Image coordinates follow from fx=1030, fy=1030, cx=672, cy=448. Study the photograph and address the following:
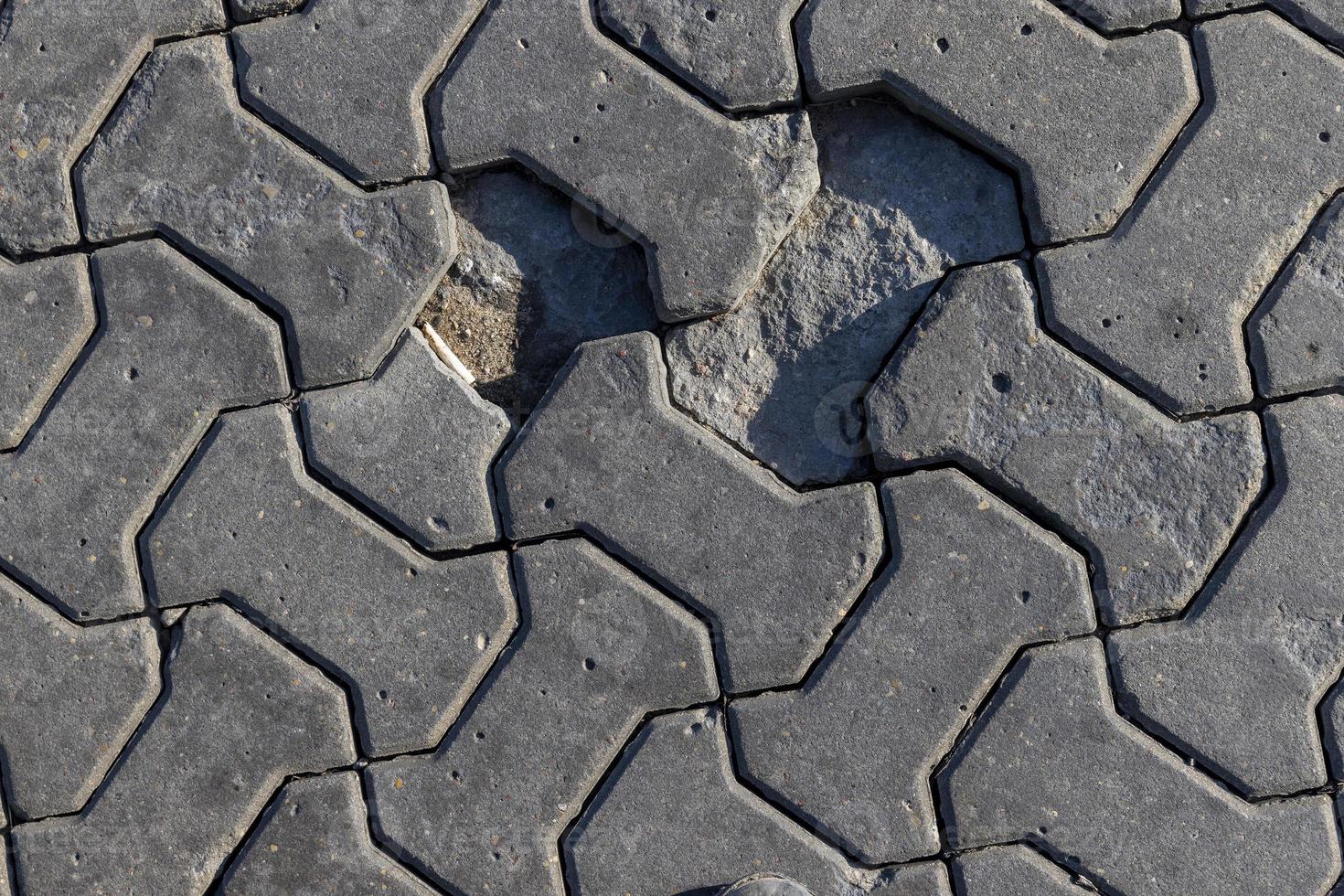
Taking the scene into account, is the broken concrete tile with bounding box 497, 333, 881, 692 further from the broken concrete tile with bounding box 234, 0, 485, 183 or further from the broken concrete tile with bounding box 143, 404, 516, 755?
the broken concrete tile with bounding box 234, 0, 485, 183

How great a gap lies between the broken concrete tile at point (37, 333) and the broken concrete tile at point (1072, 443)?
1.40 m

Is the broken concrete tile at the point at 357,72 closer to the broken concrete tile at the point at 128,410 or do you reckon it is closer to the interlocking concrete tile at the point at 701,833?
the broken concrete tile at the point at 128,410

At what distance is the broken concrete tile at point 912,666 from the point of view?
5.68 feet

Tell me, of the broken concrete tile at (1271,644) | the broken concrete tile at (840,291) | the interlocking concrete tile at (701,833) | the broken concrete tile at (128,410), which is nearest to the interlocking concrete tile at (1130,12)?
the broken concrete tile at (840,291)

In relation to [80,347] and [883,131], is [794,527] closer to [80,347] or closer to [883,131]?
[883,131]

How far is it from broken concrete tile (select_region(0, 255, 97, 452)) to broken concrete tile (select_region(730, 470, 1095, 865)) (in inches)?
52.5

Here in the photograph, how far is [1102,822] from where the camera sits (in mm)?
1720

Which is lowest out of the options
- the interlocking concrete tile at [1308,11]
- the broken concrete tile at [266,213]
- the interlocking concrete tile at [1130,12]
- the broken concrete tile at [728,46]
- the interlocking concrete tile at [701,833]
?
the interlocking concrete tile at [701,833]

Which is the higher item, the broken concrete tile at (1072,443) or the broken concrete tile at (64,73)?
the broken concrete tile at (1072,443)

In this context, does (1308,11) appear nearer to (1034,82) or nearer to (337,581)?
(1034,82)

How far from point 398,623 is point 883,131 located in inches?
47.5

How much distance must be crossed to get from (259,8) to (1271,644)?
2.05 metres

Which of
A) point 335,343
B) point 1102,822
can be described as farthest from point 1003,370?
point 335,343

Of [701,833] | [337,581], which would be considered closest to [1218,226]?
[701,833]
